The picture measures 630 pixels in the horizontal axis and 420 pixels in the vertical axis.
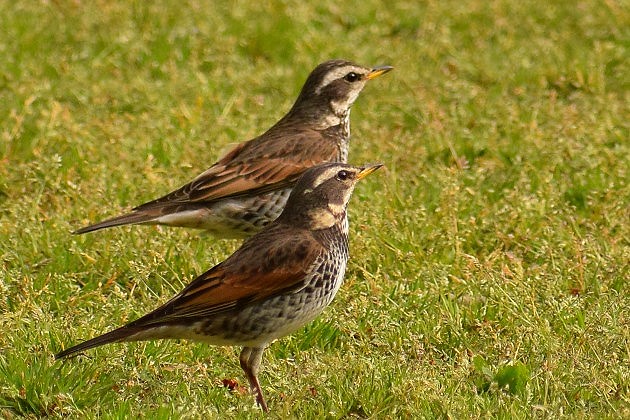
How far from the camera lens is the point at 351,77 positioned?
32.5ft

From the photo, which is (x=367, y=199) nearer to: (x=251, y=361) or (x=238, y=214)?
(x=238, y=214)

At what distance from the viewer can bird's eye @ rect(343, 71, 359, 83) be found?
9898 mm

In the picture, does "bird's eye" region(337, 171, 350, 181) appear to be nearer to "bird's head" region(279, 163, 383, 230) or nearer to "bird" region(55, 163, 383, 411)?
"bird's head" region(279, 163, 383, 230)

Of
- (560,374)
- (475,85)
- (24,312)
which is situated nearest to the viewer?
(560,374)

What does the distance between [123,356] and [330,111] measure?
3.02 meters

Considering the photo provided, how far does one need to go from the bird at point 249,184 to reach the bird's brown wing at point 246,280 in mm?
1457

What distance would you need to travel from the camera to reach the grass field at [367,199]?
23.0 feet

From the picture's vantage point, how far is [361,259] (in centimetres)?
886

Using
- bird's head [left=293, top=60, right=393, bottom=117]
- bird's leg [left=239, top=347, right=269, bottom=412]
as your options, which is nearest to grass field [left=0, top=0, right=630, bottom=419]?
bird's leg [left=239, top=347, right=269, bottom=412]

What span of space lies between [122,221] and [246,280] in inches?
61.8

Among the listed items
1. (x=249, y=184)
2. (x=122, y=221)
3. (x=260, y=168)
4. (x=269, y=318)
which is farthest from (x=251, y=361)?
(x=260, y=168)

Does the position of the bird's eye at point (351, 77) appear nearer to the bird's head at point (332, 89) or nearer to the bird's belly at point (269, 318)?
the bird's head at point (332, 89)

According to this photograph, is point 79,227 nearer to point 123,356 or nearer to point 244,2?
point 123,356

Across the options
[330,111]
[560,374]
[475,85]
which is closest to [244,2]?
[475,85]
